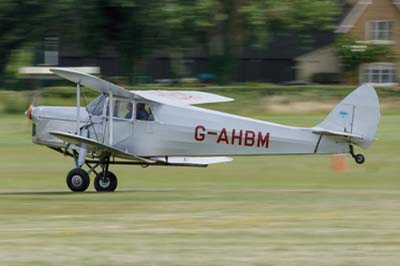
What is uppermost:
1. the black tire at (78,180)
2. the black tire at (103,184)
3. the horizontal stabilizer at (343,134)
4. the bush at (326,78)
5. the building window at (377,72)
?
the horizontal stabilizer at (343,134)

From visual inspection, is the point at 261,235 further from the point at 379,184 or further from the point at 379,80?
the point at 379,80

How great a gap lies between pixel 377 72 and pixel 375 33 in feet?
8.50

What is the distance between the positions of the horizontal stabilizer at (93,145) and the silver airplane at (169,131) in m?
0.02

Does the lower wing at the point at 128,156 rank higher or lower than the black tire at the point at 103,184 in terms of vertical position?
higher

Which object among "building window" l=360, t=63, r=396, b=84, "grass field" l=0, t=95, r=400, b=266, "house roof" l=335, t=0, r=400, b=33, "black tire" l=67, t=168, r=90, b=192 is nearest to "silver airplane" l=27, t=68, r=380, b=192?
"black tire" l=67, t=168, r=90, b=192

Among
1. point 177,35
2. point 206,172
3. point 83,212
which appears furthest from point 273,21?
point 83,212

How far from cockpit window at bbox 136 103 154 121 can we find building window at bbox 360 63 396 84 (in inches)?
1774

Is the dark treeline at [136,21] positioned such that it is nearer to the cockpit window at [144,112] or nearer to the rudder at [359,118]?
the cockpit window at [144,112]

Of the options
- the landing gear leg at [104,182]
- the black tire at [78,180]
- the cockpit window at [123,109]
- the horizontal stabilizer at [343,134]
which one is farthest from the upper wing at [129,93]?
the horizontal stabilizer at [343,134]

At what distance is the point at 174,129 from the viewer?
19.2 metres

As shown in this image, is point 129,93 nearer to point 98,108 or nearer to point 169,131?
point 98,108

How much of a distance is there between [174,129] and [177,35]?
109ft

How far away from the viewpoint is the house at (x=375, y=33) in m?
63.2

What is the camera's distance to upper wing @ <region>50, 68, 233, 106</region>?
18484 millimetres
